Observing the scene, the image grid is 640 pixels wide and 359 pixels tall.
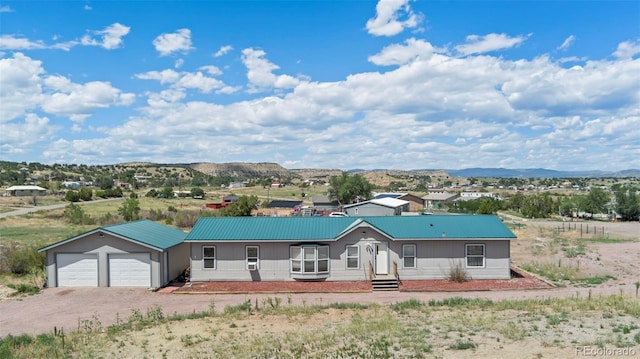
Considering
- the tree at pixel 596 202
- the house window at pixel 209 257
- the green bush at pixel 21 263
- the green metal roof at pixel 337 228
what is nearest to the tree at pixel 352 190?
the tree at pixel 596 202

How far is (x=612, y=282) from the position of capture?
24984 mm

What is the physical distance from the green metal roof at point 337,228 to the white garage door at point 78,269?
4815mm

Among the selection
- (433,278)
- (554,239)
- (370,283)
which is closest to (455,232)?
(433,278)

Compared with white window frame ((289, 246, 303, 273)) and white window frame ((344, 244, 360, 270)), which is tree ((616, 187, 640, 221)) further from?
white window frame ((289, 246, 303, 273))

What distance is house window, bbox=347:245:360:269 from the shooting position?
25906mm

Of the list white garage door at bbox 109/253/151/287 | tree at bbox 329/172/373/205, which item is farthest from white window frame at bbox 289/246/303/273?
tree at bbox 329/172/373/205

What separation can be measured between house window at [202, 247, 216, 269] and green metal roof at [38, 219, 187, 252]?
1805 mm

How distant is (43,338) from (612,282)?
24802 mm

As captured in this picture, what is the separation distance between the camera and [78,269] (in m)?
25.1

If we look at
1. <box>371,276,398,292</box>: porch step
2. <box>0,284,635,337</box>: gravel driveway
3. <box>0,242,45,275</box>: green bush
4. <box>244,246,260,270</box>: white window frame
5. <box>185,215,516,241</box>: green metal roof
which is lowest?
<box>0,284,635,337</box>: gravel driveway

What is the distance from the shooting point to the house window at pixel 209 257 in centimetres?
2598

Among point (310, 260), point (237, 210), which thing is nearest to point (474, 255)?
point (310, 260)

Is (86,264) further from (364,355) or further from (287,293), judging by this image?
(364,355)

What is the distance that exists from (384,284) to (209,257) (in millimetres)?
8992
